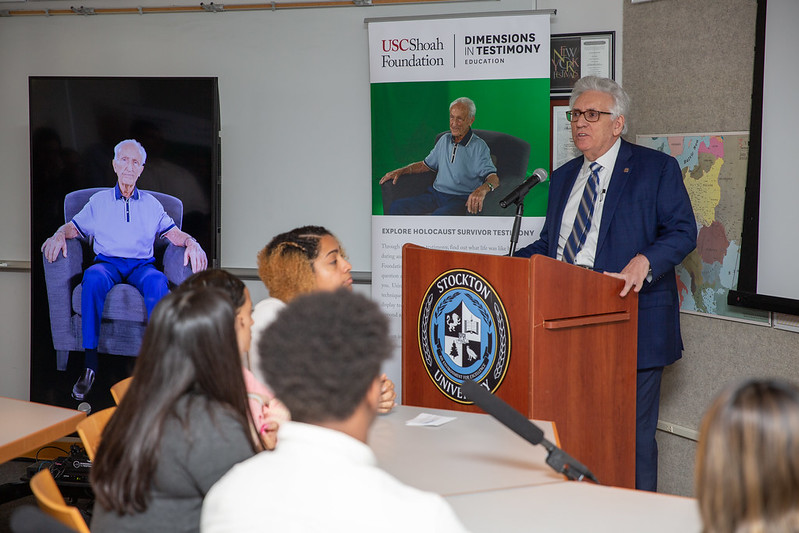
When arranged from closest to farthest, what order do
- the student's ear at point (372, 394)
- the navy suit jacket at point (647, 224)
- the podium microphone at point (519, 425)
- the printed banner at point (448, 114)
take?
the student's ear at point (372, 394) < the podium microphone at point (519, 425) < the navy suit jacket at point (647, 224) < the printed banner at point (448, 114)

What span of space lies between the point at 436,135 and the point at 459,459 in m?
2.55

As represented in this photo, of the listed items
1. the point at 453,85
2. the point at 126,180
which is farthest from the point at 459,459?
the point at 126,180

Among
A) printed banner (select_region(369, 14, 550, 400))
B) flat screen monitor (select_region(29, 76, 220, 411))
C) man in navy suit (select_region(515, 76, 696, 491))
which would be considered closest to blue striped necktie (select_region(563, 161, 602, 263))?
man in navy suit (select_region(515, 76, 696, 491))

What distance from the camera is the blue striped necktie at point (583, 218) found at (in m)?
3.48

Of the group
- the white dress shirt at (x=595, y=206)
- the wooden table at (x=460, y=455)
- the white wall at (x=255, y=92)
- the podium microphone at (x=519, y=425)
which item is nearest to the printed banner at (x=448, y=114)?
the white wall at (x=255, y=92)

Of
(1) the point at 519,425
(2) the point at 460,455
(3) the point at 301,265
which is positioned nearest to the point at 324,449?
(1) the point at 519,425

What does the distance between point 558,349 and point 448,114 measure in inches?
76.5

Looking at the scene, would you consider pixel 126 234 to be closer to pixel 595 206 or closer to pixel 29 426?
pixel 29 426

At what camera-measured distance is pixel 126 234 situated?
14.7 ft

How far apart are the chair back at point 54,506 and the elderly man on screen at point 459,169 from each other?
114 inches

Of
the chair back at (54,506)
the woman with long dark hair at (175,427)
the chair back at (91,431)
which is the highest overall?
the woman with long dark hair at (175,427)

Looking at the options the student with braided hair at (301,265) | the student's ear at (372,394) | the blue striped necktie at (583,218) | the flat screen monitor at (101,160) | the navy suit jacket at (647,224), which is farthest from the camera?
the flat screen monitor at (101,160)

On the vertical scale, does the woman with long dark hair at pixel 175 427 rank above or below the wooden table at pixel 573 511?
above

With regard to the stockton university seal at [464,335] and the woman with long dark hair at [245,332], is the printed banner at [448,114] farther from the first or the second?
the woman with long dark hair at [245,332]
